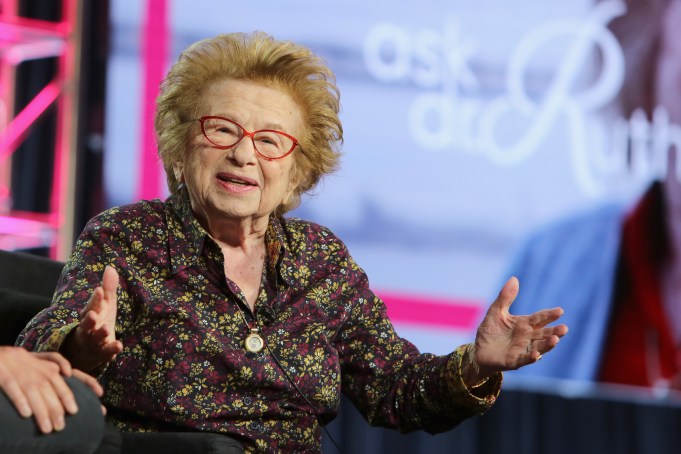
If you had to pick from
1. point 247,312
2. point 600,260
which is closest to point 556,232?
point 600,260

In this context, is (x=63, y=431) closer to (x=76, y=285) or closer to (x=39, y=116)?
(x=76, y=285)

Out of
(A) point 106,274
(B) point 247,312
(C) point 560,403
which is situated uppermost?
(A) point 106,274

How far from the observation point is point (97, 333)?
4.81 ft

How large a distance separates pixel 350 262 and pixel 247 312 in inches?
11.4

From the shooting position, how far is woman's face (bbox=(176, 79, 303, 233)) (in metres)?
1.87

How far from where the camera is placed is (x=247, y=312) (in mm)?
1819

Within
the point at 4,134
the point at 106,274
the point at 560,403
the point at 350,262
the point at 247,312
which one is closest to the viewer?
the point at 106,274

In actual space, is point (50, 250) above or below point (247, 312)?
below

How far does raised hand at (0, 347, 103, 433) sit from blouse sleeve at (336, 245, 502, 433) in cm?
76

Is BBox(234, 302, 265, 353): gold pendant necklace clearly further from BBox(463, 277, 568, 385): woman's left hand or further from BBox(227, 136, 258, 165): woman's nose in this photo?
BBox(463, 277, 568, 385): woman's left hand

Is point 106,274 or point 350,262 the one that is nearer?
point 106,274

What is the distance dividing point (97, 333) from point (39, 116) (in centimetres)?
227

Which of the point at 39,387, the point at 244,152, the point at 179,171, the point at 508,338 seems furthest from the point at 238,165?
the point at 39,387

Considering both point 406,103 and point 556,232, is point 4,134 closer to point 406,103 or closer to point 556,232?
point 406,103
